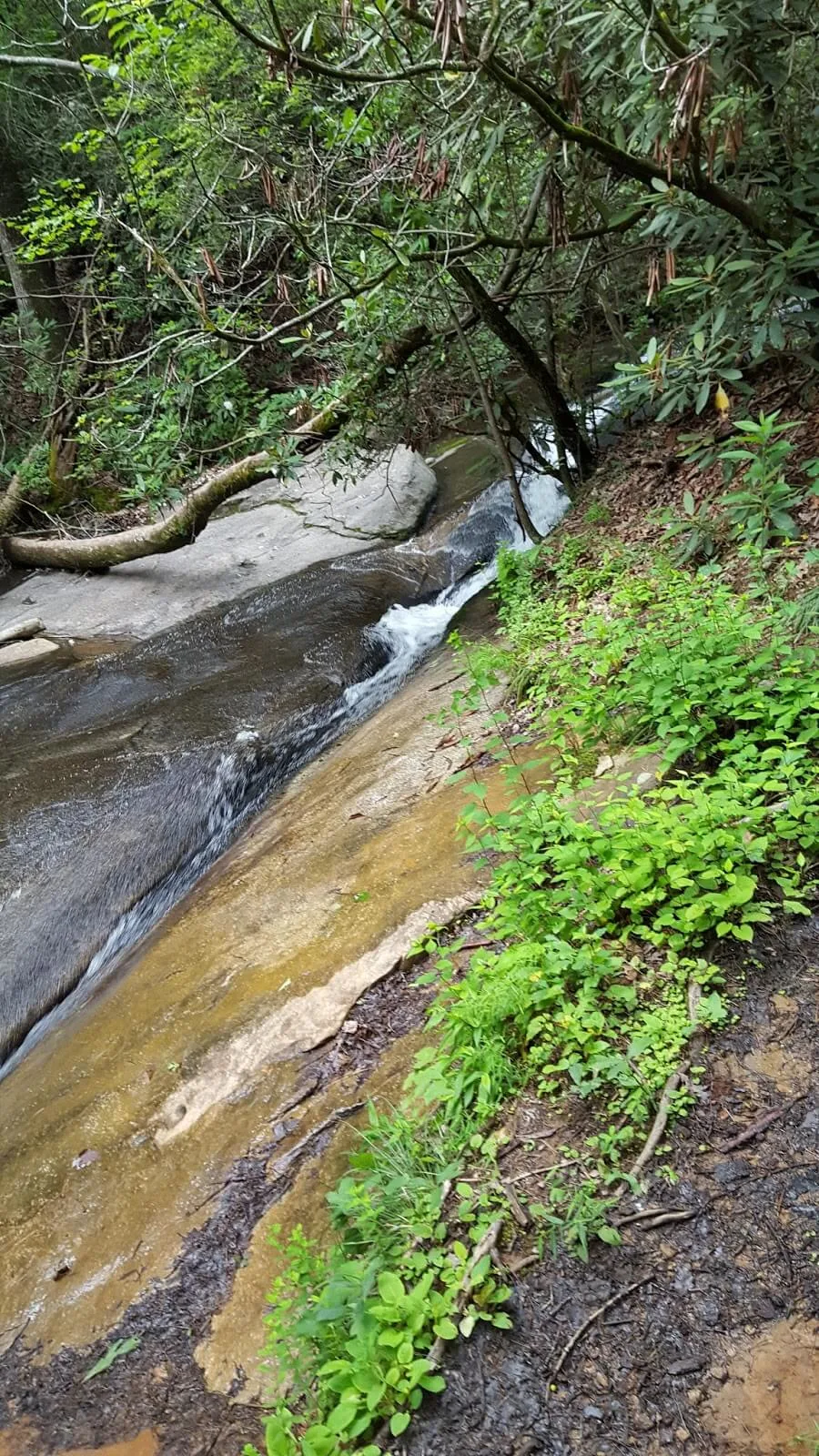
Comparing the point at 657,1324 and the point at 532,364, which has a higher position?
the point at 532,364

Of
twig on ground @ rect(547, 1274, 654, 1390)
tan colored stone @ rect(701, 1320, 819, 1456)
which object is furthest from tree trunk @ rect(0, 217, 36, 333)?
tan colored stone @ rect(701, 1320, 819, 1456)

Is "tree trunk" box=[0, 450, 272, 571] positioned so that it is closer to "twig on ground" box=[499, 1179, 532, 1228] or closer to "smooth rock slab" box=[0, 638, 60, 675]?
"smooth rock slab" box=[0, 638, 60, 675]

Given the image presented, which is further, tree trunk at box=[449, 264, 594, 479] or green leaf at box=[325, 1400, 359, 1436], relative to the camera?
tree trunk at box=[449, 264, 594, 479]

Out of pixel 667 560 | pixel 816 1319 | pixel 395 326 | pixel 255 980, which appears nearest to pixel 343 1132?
pixel 255 980

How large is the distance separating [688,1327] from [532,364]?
6.51 meters

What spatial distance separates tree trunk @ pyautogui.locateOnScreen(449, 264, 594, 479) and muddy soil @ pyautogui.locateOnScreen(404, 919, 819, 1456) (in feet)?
18.0

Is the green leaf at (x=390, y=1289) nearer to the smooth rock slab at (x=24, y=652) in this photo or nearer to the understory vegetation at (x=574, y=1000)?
the understory vegetation at (x=574, y=1000)

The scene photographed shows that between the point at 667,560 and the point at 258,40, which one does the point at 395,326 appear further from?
the point at 258,40

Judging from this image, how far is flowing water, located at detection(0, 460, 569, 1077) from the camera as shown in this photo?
17.5 feet

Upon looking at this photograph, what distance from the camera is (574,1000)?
2713 mm

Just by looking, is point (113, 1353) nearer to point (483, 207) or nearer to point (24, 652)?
point (483, 207)

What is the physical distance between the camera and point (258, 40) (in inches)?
127

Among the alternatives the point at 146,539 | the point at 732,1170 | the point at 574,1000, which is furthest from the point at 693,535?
the point at 146,539

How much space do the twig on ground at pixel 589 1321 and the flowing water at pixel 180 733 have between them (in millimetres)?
3667
